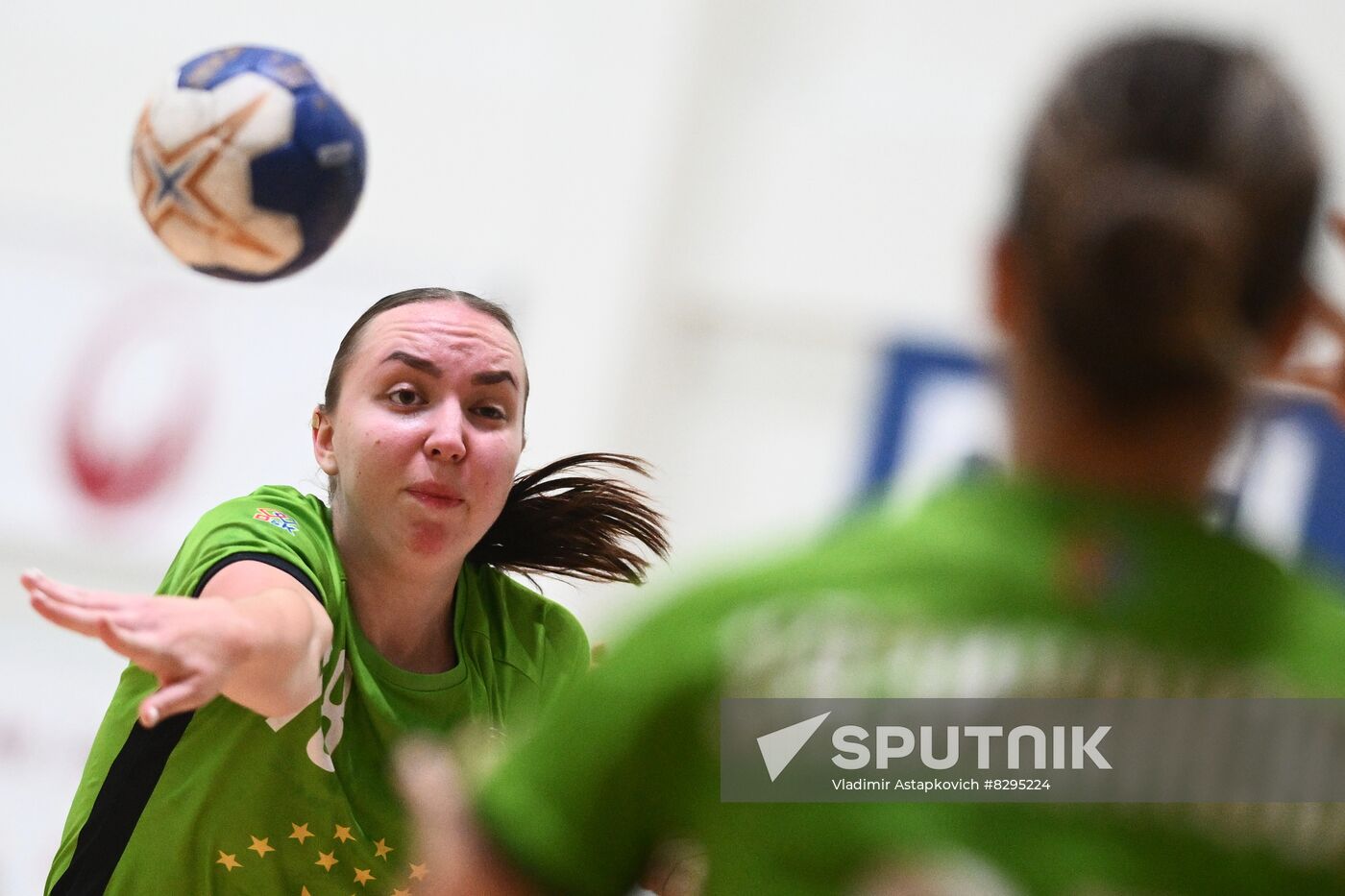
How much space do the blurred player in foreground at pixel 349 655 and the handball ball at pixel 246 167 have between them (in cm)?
23

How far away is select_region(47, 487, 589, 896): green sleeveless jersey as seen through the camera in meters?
1.61

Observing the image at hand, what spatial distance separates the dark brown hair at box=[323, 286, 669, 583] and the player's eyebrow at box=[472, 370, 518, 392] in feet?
0.55

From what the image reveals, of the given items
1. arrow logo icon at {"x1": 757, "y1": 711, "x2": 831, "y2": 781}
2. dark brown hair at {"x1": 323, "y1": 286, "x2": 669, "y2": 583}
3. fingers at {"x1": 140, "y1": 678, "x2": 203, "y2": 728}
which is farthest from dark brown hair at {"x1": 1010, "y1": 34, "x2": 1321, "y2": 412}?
dark brown hair at {"x1": 323, "y1": 286, "x2": 669, "y2": 583}

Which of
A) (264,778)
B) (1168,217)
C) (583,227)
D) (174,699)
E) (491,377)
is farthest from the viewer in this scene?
(583,227)

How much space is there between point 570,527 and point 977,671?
123 centimetres

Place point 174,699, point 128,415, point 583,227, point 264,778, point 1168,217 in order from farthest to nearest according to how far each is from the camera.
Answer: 1. point 583,227
2. point 128,415
3. point 264,778
4. point 174,699
5. point 1168,217

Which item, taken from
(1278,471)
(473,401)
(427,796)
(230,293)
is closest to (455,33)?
(230,293)

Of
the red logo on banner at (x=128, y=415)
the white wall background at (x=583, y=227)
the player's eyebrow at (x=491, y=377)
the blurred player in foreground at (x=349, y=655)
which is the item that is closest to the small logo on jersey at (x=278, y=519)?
the blurred player in foreground at (x=349, y=655)

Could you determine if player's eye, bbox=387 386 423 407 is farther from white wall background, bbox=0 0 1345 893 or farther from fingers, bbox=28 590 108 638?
white wall background, bbox=0 0 1345 893

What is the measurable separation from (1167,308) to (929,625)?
7.2 inches

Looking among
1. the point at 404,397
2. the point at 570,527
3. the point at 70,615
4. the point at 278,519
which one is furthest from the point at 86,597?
the point at 570,527

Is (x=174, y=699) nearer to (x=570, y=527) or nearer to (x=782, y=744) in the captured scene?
(x=782, y=744)

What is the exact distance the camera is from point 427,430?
5.50ft

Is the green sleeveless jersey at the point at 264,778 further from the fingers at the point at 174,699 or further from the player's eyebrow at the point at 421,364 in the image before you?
the fingers at the point at 174,699
